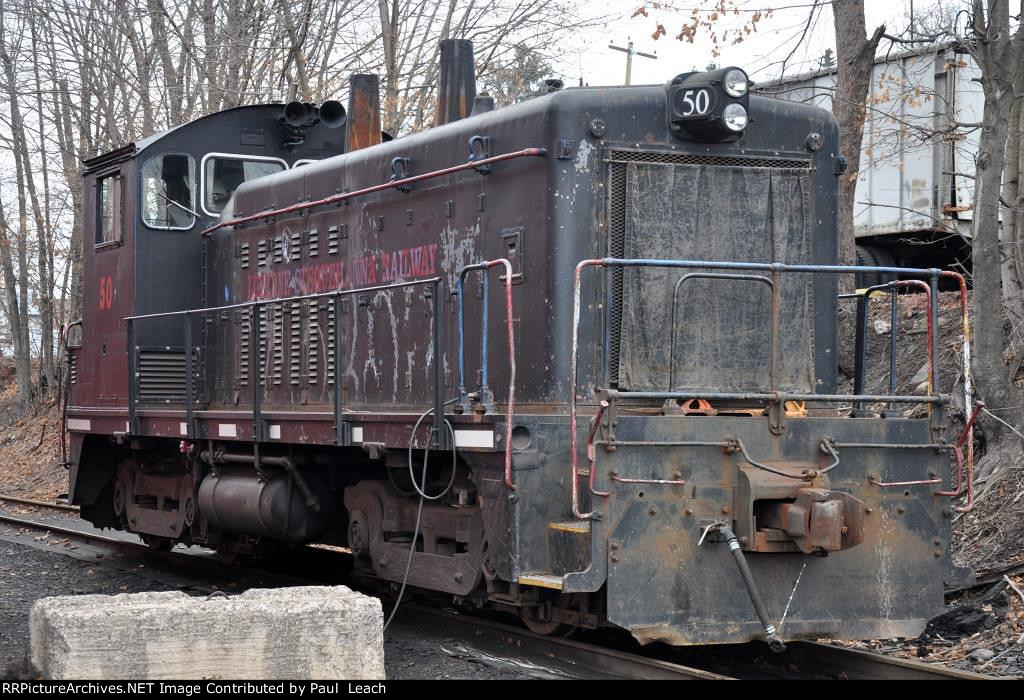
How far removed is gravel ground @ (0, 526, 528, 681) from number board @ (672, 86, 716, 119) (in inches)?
122

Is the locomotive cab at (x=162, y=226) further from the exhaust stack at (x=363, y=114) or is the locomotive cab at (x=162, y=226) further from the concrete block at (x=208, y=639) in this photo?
the concrete block at (x=208, y=639)

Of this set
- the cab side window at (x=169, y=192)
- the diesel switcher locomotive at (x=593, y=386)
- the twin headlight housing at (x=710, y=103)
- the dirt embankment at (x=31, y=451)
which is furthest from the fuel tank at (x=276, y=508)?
the dirt embankment at (x=31, y=451)

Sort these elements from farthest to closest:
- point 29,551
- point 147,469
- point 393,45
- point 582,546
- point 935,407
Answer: point 393,45 → point 29,551 → point 147,469 → point 935,407 → point 582,546

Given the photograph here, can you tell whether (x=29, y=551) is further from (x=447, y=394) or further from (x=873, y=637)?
(x=873, y=637)

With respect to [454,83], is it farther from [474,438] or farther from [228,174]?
[474,438]

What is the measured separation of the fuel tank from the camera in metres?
8.17

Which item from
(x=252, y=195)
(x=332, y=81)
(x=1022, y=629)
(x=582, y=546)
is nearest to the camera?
(x=582, y=546)

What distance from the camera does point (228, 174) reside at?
10.1 meters

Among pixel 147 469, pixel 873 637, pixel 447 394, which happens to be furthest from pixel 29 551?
pixel 873 637

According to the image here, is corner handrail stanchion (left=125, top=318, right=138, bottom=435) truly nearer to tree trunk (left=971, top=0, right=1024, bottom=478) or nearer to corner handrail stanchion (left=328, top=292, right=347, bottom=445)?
corner handrail stanchion (left=328, top=292, right=347, bottom=445)

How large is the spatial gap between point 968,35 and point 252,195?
6118mm

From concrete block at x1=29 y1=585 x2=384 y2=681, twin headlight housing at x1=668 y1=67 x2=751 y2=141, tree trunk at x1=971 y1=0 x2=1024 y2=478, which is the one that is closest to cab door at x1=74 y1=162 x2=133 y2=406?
concrete block at x1=29 y1=585 x2=384 y2=681

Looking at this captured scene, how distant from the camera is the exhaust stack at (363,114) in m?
9.38

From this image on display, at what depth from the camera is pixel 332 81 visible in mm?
21203
